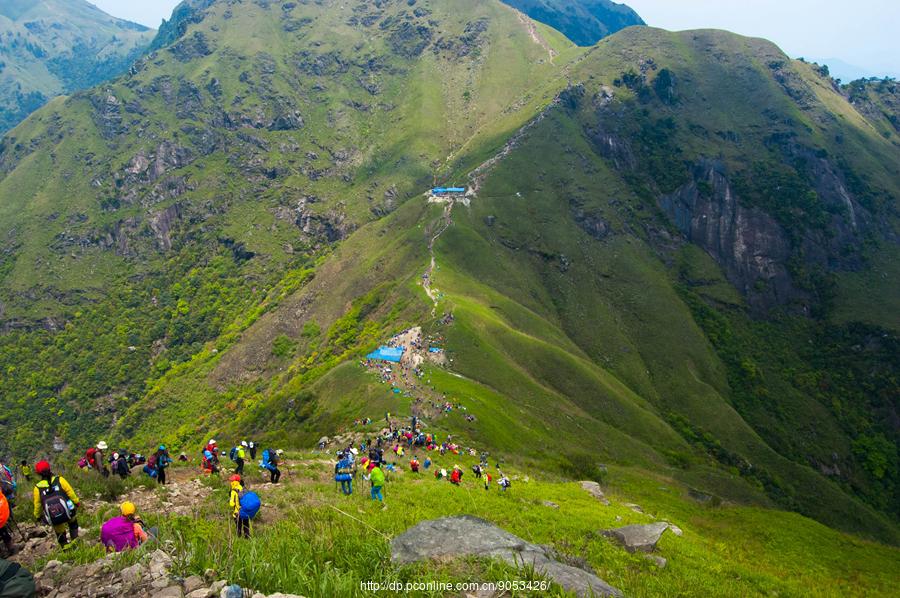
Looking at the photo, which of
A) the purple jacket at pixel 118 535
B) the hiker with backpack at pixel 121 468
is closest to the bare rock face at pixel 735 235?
the hiker with backpack at pixel 121 468

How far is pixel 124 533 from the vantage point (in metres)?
13.2

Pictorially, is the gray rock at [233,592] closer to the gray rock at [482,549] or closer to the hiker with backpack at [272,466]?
the gray rock at [482,549]

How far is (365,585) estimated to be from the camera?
33.8 feet

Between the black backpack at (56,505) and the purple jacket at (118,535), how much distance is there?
7.79 feet

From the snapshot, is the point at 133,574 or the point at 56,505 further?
the point at 56,505

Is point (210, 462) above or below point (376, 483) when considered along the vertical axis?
below

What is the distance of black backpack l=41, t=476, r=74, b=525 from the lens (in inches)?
567

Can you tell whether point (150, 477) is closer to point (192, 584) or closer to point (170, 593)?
point (192, 584)

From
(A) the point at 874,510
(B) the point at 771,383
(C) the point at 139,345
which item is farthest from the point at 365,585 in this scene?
(C) the point at 139,345

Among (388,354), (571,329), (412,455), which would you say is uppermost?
(388,354)

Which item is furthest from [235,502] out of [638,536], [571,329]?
[571,329]

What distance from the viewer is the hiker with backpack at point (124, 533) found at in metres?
13.0

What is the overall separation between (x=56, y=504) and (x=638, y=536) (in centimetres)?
2053

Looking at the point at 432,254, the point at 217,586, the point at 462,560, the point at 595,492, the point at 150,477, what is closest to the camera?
the point at 217,586
